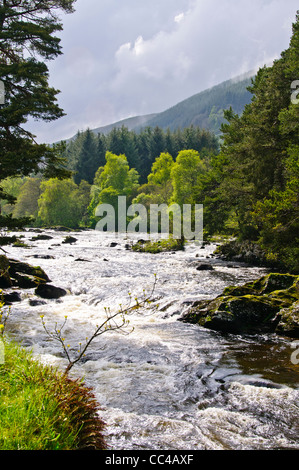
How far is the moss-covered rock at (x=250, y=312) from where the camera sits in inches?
369

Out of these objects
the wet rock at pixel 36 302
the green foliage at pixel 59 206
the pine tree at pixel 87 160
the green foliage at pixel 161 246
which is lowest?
the wet rock at pixel 36 302

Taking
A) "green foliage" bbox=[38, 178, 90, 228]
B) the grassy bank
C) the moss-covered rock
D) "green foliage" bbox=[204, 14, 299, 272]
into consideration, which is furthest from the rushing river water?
"green foliage" bbox=[38, 178, 90, 228]

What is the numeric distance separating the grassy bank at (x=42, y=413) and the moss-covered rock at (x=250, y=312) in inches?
246

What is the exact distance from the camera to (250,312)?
9.91m

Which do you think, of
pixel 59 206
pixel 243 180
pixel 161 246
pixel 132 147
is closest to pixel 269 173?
pixel 243 180

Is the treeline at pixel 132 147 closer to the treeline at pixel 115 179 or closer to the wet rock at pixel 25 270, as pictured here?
the treeline at pixel 115 179

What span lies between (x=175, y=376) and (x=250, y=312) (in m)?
4.30

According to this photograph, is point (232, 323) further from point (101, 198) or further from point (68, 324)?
point (101, 198)

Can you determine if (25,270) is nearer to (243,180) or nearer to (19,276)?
(19,276)

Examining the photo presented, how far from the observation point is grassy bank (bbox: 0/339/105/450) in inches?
124

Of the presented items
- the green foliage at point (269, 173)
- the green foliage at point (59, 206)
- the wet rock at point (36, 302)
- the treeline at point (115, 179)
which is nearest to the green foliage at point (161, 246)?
the green foliage at point (269, 173)

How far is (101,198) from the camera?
61.8m
